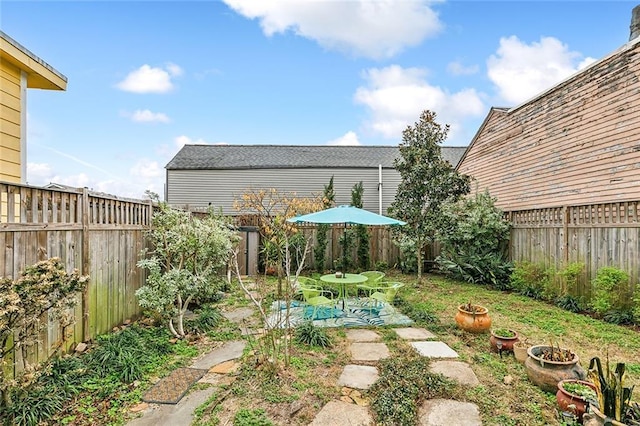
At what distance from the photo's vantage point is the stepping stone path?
267 cm

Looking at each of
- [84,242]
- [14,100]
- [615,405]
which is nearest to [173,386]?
[84,242]

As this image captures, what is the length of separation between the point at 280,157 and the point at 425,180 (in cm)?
1040

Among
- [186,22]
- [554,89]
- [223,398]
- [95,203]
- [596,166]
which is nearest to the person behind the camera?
[223,398]

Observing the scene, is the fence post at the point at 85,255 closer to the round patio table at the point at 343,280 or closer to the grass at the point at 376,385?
the grass at the point at 376,385

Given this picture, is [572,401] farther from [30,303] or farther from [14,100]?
[14,100]

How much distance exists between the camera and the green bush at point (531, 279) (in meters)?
7.32

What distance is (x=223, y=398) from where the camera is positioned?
9.75 feet

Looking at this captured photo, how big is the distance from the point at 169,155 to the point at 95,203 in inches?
583

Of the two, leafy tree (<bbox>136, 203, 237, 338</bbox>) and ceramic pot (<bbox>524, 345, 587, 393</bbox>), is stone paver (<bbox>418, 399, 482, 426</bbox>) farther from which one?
leafy tree (<bbox>136, 203, 237, 338</bbox>)

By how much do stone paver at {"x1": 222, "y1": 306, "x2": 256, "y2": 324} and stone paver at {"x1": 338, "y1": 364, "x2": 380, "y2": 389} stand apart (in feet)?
7.93

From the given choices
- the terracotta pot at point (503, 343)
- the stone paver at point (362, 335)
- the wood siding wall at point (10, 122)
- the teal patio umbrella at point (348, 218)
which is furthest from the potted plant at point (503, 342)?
the wood siding wall at point (10, 122)

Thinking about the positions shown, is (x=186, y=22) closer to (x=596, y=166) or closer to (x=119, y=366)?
(x=119, y=366)

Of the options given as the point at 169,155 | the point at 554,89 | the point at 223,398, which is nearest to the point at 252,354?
the point at 223,398

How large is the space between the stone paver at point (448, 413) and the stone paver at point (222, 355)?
84.1 inches
